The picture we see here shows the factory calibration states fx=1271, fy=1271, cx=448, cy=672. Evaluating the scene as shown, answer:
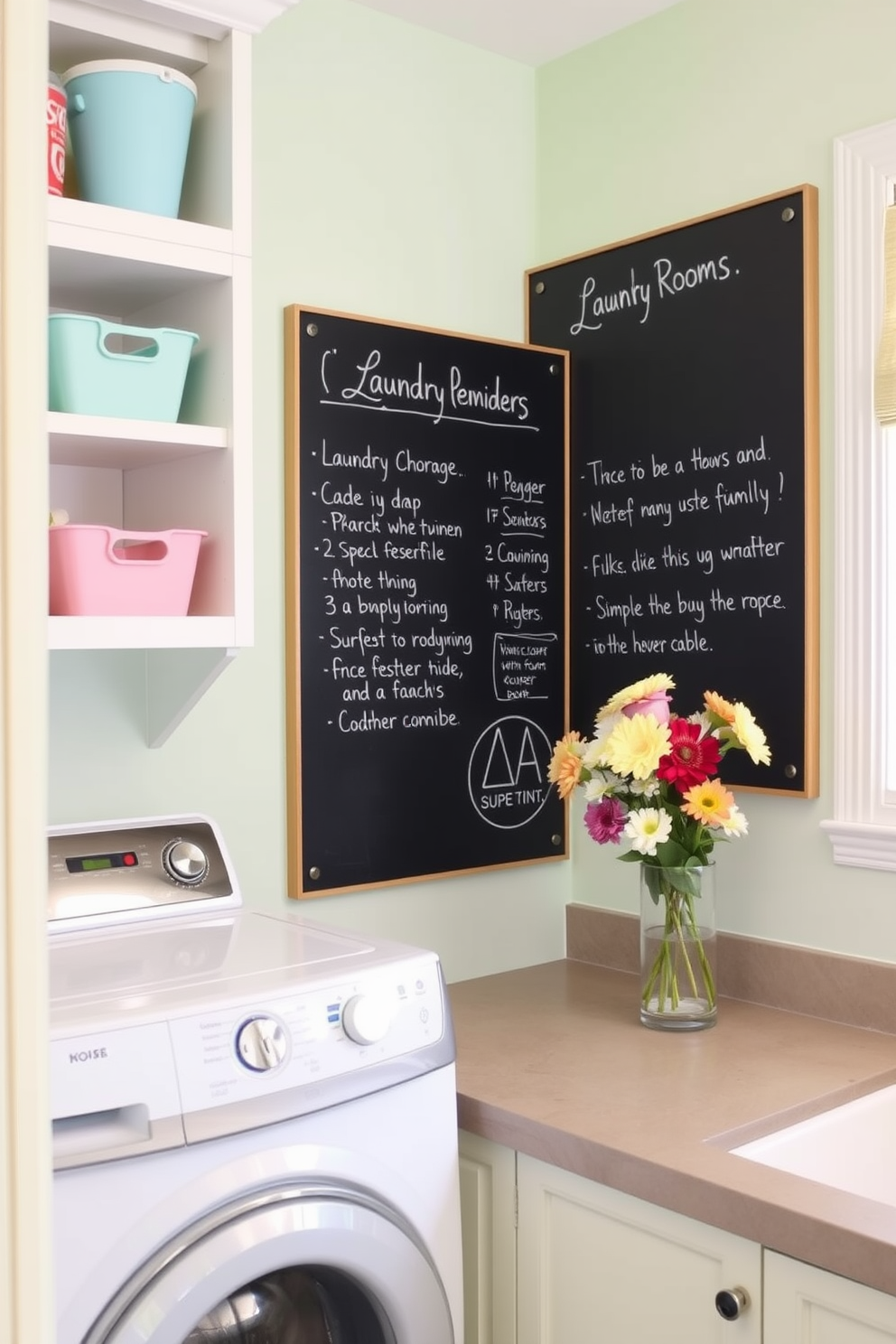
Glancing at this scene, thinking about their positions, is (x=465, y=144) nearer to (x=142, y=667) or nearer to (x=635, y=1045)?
(x=142, y=667)

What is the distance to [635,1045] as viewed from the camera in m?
1.97

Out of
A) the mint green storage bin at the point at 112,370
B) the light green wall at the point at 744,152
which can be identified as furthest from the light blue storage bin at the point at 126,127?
the light green wall at the point at 744,152

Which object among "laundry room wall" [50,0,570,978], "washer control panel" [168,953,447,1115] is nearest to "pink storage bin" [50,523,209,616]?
"laundry room wall" [50,0,570,978]

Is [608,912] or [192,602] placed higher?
[192,602]

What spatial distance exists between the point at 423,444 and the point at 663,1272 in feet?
4.68

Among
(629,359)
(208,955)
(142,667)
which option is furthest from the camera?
(629,359)

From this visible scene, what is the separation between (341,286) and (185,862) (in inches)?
41.7

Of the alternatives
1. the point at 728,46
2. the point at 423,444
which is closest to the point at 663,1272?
the point at 423,444

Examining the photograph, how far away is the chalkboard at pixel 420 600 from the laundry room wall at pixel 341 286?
0.04 m

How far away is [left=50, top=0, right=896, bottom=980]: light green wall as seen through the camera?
81.0 inches

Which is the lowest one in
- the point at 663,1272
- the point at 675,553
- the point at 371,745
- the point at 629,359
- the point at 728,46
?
the point at 663,1272

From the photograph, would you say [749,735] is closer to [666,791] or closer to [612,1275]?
[666,791]

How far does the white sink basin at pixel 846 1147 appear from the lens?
168 cm

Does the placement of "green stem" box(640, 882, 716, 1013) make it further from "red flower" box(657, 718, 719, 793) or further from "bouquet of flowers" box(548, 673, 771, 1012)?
"red flower" box(657, 718, 719, 793)
